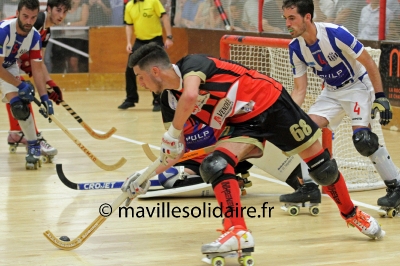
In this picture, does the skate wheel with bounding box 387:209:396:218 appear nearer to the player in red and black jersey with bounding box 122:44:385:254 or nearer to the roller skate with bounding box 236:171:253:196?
the player in red and black jersey with bounding box 122:44:385:254

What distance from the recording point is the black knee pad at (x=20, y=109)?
6.00 m

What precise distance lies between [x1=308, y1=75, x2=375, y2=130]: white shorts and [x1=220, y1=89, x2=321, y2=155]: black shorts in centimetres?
88

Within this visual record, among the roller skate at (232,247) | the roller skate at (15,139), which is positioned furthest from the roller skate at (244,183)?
the roller skate at (15,139)

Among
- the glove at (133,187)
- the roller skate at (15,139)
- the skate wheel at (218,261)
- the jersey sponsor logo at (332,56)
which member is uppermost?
the jersey sponsor logo at (332,56)

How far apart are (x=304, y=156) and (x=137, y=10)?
6.03 m

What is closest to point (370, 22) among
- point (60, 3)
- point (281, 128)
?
point (60, 3)

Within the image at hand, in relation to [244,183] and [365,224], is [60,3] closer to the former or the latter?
[244,183]

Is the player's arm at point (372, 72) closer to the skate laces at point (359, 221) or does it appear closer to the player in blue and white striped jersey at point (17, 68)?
the skate laces at point (359, 221)

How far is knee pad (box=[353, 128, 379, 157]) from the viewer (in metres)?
4.51

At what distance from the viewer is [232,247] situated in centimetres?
349

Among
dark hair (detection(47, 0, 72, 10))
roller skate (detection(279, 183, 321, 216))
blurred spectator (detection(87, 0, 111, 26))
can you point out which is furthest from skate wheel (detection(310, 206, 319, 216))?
blurred spectator (detection(87, 0, 111, 26))

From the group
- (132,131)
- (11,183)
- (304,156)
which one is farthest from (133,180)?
(132,131)

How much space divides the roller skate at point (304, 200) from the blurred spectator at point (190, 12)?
6228mm

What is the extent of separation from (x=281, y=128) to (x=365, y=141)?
0.88 meters
